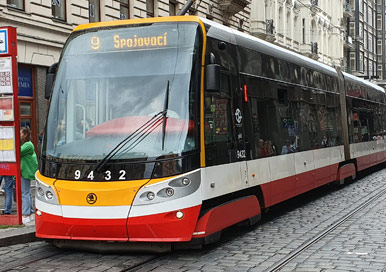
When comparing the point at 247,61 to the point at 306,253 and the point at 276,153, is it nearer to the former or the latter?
the point at 276,153

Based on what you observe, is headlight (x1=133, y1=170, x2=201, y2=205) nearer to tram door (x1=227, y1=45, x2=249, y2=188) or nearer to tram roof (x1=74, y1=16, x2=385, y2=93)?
tram door (x1=227, y1=45, x2=249, y2=188)

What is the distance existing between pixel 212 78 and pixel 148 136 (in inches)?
41.9

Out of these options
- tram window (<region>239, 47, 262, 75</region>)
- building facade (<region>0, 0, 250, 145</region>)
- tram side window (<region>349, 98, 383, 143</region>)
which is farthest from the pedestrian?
tram side window (<region>349, 98, 383, 143</region>)

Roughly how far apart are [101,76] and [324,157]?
7133mm

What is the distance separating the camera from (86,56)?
8281 millimetres

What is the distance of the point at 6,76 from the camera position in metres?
9.59

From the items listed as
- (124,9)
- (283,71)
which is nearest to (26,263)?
(283,71)

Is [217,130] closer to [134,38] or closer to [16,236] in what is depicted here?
[134,38]

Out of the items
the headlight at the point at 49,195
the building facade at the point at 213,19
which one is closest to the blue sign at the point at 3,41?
the headlight at the point at 49,195

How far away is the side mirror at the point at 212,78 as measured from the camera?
25.7 feet

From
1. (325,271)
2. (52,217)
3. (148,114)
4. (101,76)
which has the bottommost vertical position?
(325,271)

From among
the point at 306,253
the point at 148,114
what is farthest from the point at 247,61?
the point at 306,253

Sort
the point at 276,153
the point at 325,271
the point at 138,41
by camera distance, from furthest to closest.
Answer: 1. the point at 276,153
2. the point at 138,41
3. the point at 325,271

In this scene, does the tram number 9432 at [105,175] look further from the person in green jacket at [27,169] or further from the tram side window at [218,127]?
the person in green jacket at [27,169]
